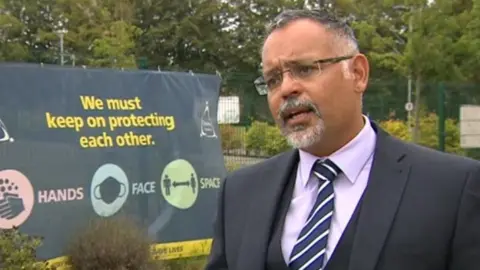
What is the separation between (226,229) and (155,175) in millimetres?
5697

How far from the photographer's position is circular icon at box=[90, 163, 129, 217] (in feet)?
24.4

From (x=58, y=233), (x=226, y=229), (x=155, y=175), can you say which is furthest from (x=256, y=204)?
(x=155, y=175)

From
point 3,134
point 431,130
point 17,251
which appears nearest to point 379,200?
point 17,251

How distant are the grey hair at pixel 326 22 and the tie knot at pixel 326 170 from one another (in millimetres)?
315

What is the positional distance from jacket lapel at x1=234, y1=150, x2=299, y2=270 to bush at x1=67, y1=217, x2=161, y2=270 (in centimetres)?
458

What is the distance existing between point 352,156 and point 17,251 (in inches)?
181

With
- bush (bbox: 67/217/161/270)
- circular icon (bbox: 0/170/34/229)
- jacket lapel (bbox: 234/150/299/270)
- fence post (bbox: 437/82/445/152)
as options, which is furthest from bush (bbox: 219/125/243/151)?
jacket lapel (bbox: 234/150/299/270)

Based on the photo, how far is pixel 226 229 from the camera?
244 cm

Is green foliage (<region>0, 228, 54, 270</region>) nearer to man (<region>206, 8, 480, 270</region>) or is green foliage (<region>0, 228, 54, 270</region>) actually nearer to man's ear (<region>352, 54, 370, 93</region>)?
man (<region>206, 8, 480, 270</region>)

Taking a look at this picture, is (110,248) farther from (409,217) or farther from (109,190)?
(409,217)

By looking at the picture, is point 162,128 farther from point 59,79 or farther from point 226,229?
point 226,229

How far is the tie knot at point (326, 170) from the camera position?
2.25 m

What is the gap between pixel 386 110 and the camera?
1280 cm

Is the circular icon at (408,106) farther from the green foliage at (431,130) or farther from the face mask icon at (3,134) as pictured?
the face mask icon at (3,134)
